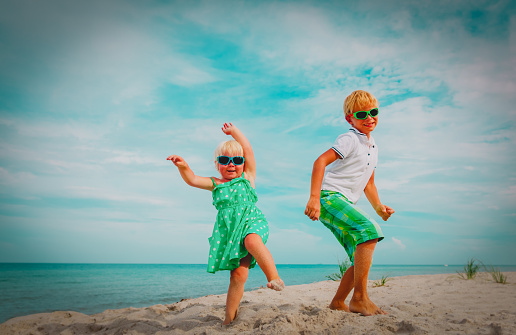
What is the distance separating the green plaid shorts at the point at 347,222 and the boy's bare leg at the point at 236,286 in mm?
891

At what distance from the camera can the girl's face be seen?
151 inches

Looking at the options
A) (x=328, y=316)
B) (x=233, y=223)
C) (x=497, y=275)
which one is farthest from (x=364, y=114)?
(x=497, y=275)

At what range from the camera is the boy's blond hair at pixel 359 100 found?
145 inches

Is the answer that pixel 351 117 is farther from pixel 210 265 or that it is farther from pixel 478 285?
pixel 478 285

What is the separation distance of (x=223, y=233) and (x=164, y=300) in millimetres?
6197

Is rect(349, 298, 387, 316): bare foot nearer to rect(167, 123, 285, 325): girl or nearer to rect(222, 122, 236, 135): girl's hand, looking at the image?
rect(167, 123, 285, 325): girl

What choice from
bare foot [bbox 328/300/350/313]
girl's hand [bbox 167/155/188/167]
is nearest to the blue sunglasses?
girl's hand [bbox 167/155/188/167]

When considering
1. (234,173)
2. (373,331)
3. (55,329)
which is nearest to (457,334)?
(373,331)

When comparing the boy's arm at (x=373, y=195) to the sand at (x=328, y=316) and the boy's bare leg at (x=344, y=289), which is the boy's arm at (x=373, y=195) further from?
the sand at (x=328, y=316)

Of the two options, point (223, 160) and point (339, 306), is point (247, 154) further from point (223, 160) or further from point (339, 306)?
point (339, 306)

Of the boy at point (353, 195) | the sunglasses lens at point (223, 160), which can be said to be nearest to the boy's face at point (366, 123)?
the boy at point (353, 195)

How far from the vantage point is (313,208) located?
3.23m

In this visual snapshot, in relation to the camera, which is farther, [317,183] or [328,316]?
[317,183]

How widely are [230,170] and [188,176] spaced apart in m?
0.44
